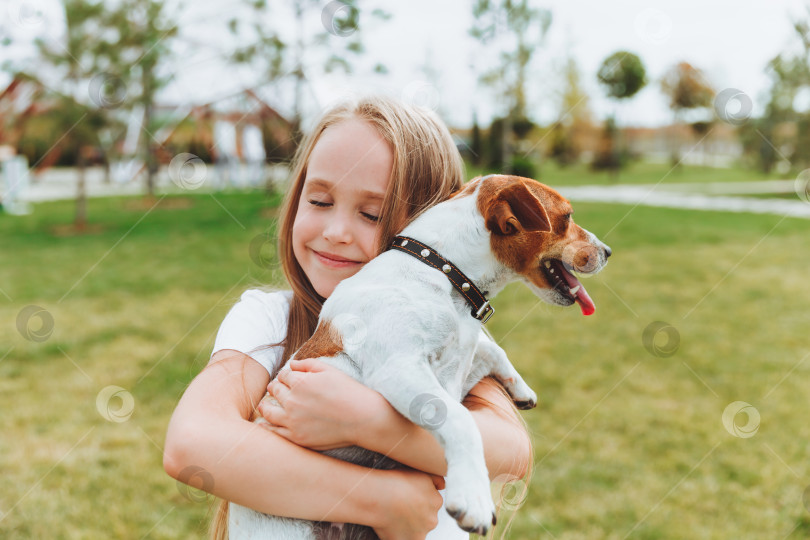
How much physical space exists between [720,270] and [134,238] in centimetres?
1029

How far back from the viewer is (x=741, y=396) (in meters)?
5.55

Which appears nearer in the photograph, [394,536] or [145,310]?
[394,536]

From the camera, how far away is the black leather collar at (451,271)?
5.28 ft

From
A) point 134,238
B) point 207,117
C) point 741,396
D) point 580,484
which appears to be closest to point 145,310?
point 134,238

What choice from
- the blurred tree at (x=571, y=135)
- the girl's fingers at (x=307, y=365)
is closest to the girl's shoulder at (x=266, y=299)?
the girl's fingers at (x=307, y=365)

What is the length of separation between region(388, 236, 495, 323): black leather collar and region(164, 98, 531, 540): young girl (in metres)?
0.24

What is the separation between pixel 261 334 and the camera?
2012 mm

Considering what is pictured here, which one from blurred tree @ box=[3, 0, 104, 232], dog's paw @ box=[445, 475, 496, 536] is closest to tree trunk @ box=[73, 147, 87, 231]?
blurred tree @ box=[3, 0, 104, 232]

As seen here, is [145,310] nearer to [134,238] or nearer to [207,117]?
[134,238]

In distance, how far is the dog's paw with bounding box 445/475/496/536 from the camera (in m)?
1.26
